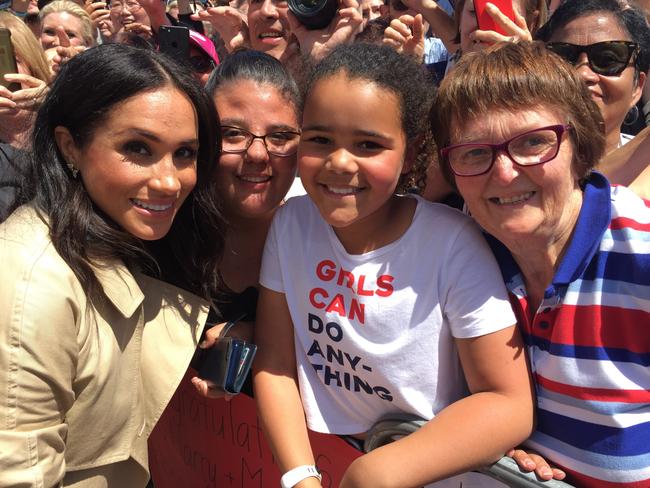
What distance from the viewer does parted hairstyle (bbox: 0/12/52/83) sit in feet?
11.4

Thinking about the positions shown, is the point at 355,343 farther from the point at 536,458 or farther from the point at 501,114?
the point at 501,114

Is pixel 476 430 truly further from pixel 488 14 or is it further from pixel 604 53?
pixel 488 14

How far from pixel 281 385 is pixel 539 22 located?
1937 mm

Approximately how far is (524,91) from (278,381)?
1087 mm

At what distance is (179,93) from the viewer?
1822mm

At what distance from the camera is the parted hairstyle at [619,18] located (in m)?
2.14

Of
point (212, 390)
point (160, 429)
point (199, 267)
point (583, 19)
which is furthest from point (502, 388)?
point (160, 429)

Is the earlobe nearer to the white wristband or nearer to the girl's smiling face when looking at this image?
the girl's smiling face

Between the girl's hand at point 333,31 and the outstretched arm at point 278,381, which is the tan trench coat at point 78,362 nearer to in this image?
the outstretched arm at point 278,381

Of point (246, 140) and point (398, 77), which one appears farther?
point (246, 140)

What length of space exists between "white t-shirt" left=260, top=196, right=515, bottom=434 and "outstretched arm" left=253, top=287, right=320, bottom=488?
0.04m

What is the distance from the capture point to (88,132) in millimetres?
1729

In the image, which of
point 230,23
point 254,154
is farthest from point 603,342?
point 230,23

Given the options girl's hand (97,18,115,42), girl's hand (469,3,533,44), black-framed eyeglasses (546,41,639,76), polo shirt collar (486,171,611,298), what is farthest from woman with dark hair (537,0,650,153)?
girl's hand (97,18,115,42)
